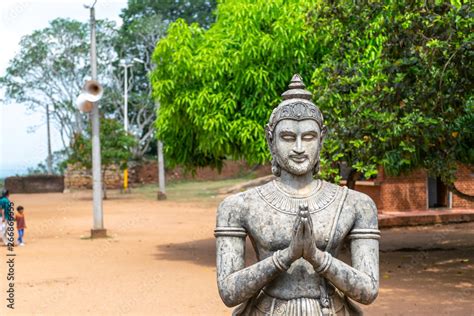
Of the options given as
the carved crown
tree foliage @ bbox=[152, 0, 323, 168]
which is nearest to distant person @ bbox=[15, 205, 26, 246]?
tree foliage @ bbox=[152, 0, 323, 168]

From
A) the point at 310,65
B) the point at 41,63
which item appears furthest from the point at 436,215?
the point at 41,63

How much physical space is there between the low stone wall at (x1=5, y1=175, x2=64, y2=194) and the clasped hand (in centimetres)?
3939

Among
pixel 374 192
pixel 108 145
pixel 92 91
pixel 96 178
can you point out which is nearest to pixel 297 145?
pixel 92 91

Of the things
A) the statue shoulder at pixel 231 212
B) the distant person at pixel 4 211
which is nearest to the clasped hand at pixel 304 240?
the statue shoulder at pixel 231 212

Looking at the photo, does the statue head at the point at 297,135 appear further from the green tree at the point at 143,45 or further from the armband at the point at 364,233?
the green tree at the point at 143,45

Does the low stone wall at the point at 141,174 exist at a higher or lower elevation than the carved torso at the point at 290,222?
lower

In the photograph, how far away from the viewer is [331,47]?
1173cm

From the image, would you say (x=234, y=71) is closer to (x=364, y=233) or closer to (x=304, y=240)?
(x=364, y=233)

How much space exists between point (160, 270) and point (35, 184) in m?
30.6

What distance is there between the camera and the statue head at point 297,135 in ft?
12.2

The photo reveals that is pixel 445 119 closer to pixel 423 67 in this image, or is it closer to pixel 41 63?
pixel 423 67

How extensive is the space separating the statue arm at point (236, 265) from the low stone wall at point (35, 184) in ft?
128

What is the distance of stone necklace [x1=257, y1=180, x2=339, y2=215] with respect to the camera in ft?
12.0

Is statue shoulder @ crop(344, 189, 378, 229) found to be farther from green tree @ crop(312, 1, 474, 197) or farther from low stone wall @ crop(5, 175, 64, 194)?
low stone wall @ crop(5, 175, 64, 194)
